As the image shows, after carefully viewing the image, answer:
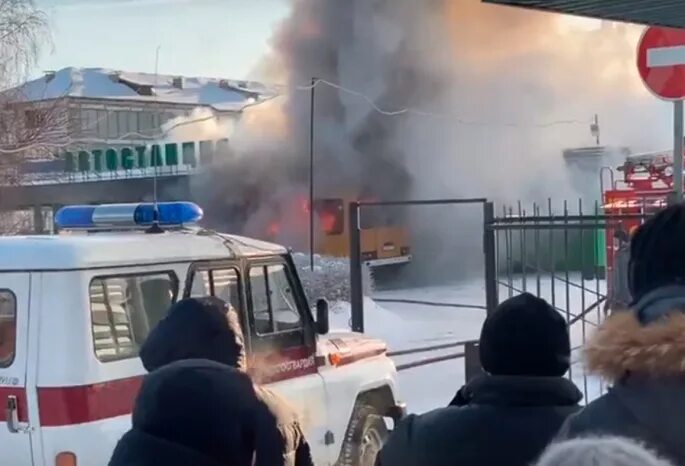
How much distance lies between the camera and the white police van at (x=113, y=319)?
199 inches

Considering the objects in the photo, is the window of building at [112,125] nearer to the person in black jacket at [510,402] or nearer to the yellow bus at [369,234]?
the yellow bus at [369,234]

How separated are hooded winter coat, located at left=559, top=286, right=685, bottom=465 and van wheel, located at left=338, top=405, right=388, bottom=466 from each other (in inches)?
170

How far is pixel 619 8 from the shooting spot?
521 cm

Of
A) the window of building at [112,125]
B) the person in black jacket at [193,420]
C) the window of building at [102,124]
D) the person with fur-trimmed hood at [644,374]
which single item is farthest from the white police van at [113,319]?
the window of building at [112,125]

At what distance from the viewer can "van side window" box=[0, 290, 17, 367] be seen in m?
5.16

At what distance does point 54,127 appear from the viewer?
2308 centimetres

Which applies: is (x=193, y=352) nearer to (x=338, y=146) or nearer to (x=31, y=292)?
(x=31, y=292)

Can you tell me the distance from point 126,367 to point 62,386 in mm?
362

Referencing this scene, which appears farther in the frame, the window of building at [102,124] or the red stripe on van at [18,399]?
the window of building at [102,124]

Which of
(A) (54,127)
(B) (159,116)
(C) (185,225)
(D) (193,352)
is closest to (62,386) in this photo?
(C) (185,225)

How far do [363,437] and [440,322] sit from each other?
12.7 meters

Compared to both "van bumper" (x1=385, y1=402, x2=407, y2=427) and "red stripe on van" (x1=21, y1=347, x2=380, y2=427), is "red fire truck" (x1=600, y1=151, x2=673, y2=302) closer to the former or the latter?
"van bumper" (x1=385, y1=402, x2=407, y2=427)

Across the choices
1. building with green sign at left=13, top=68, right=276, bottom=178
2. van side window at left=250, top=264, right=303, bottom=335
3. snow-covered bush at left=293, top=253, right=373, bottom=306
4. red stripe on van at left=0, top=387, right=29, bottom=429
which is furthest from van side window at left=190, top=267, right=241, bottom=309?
building with green sign at left=13, top=68, right=276, bottom=178

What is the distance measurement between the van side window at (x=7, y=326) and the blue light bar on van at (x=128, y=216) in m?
1.05
